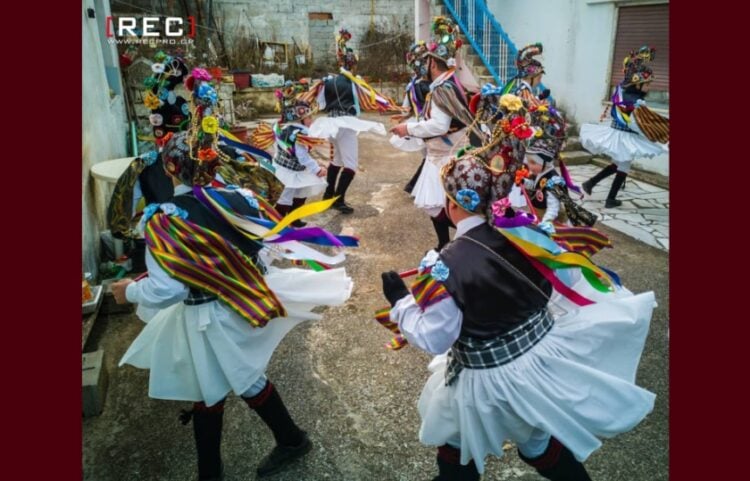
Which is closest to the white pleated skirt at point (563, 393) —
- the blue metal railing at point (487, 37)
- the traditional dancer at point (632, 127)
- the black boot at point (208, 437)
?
the black boot at point (208, 437)

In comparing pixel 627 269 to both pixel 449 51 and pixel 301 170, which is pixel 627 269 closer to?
pixel 449 51

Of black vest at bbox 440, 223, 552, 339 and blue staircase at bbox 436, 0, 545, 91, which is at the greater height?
blue staircase at bbox 436, 0, 545, 91

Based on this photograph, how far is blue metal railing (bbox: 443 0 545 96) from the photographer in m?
10.1

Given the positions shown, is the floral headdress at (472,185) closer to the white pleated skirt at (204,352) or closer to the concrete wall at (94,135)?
the white pleated skirt at (204,352)

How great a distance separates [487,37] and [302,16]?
7366 mm

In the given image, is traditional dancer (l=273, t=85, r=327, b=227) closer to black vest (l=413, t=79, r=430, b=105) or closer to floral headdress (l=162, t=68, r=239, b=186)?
black vest (l=413, t=79, r=430, b=105)

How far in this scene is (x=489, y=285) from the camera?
6.79ft

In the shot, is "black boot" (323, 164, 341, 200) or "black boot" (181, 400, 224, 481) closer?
"black boot" (181, 400, 224, 481)

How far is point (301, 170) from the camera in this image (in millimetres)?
5715

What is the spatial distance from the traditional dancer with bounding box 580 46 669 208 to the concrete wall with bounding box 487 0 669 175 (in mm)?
1454

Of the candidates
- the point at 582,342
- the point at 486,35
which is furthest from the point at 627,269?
the point at 486,35

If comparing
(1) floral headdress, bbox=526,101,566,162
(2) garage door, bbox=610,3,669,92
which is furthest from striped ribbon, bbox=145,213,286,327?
(2) garage door, bbox=610,3,669,92

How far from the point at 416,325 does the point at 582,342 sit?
71 cm

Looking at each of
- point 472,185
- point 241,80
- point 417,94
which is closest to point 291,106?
point 417,94
